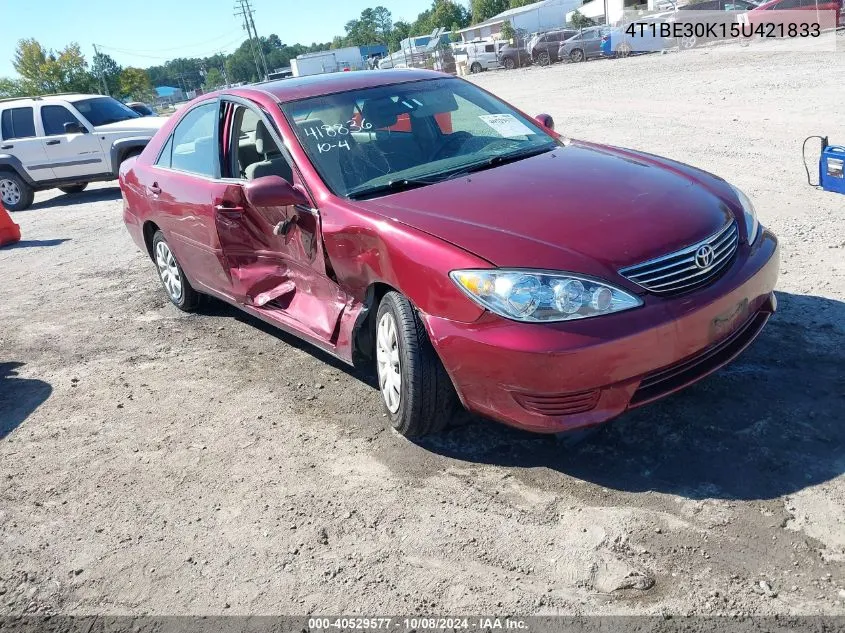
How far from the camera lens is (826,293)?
15.4ft

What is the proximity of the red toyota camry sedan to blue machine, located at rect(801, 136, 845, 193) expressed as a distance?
118 inches

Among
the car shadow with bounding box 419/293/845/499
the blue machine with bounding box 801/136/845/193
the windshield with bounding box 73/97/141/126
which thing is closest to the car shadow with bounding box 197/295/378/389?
the car shadow with bounding box 419/293/845/499

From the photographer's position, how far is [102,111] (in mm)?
14281

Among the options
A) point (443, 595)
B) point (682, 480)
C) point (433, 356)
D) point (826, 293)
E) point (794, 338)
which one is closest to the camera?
point (443, 595)

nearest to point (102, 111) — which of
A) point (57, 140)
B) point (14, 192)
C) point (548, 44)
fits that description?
point (57, 140)

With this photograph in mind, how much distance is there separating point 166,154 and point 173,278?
100cm

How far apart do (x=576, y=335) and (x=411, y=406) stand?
880 millimetres

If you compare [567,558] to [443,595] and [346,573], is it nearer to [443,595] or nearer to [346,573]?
[443,595]

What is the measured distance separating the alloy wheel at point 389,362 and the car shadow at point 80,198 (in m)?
12.0

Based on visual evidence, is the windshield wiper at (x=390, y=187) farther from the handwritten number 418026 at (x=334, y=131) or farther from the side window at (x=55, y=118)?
the side window at (x=55, y=118)

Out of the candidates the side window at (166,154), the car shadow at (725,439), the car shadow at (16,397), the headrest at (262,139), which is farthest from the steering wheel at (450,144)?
the car shadow at (16,397)

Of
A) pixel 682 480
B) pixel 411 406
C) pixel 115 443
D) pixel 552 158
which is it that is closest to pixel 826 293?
pixel 552 158

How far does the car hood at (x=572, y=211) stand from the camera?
10.2 feet

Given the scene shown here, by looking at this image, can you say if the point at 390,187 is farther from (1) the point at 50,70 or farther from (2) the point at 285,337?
(1) the point at 50,70
